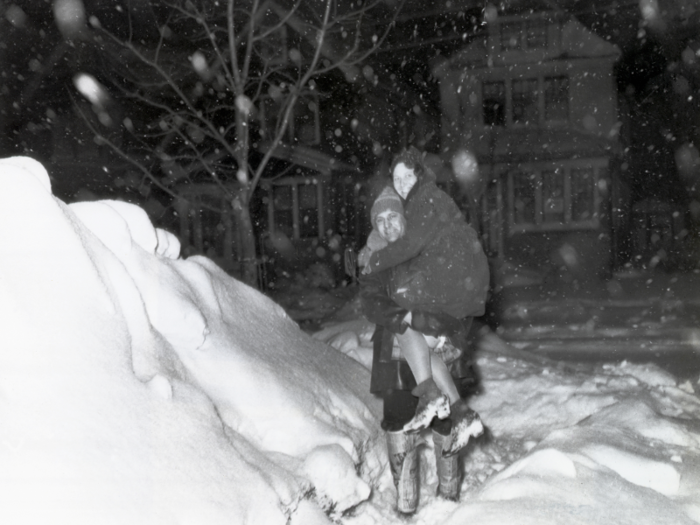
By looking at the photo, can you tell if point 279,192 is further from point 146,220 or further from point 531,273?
point 146,220

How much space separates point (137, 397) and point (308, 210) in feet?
51.7

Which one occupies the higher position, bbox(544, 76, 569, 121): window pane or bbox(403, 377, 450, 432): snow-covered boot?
bbox(544, 76, 569, 121): window pane

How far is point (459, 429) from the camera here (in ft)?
11.3

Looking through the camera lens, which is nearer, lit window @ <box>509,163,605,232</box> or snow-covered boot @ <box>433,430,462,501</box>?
snow-covered boot @ <box>433,430,462,501</box>

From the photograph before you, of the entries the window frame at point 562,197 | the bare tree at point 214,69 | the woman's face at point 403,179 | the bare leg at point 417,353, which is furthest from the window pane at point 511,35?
the bare leg at point 417,353

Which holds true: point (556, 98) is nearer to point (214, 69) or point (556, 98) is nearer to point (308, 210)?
point (308, 210)

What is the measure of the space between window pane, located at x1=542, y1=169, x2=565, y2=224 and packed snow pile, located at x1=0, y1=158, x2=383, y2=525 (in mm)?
13924

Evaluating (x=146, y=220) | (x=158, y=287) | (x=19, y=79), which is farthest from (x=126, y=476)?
(x=19, y=79)

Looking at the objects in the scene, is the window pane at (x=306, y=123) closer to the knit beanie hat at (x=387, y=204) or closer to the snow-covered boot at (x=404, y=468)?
the knit beanie hat at (x=387, y=204)

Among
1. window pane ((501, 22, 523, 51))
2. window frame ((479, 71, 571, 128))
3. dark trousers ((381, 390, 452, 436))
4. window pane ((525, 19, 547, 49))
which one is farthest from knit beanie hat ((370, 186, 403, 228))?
window pane ((525, 19, 547, 49))

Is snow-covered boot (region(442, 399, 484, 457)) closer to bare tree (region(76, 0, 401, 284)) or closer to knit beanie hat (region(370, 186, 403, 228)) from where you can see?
knit beanie hat (region(370, 186, 403, 228))

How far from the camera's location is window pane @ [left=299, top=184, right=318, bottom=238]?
1780cm

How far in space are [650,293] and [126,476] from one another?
1333cm

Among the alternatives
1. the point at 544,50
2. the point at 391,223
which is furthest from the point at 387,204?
the point at 544,50
